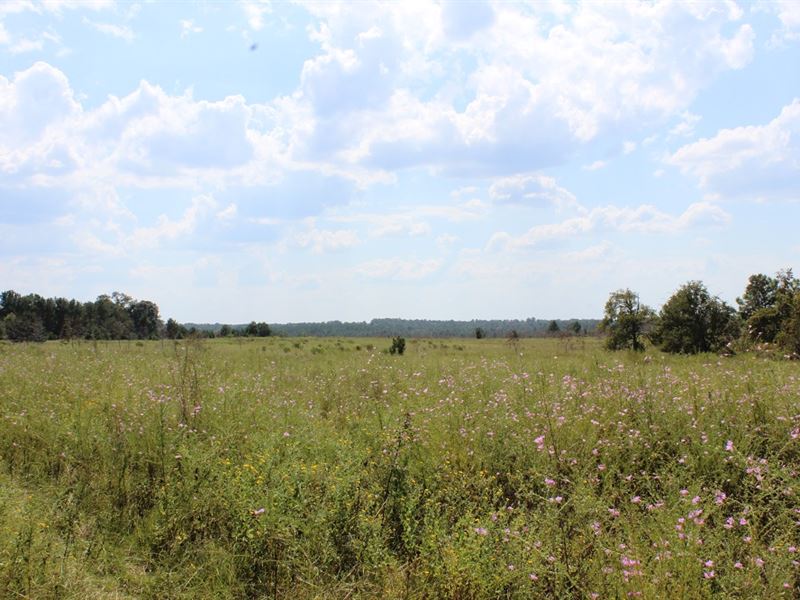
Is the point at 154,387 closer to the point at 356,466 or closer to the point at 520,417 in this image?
the point at 356,466

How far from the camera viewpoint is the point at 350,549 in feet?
14.8

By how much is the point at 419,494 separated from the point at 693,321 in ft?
77.5

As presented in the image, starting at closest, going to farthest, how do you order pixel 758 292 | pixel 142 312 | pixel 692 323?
pixel 692 323 → pixel 758 292 → pixel 142 312

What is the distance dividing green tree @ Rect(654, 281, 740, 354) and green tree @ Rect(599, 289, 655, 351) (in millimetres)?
1756

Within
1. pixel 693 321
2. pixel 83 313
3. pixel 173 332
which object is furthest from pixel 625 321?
pixel 83 313

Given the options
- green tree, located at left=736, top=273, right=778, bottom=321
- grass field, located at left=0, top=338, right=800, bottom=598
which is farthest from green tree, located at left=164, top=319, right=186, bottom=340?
green tree, located at left=736, top=273, right=778, bottom=321

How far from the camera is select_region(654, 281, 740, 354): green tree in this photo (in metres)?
24.1

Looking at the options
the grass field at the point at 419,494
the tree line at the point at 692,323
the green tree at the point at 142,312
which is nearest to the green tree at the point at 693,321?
the tree line at the point at 692,323

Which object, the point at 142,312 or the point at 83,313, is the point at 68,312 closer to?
the point at 83,313

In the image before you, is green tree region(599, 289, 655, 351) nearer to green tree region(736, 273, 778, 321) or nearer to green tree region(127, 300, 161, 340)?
green tree region(736, 273, 778, 321)

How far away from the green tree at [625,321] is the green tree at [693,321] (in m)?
1.76

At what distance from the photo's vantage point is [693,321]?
24.8 metres

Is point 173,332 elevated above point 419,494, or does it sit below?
above

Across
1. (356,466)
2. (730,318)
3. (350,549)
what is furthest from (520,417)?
(730,318)
